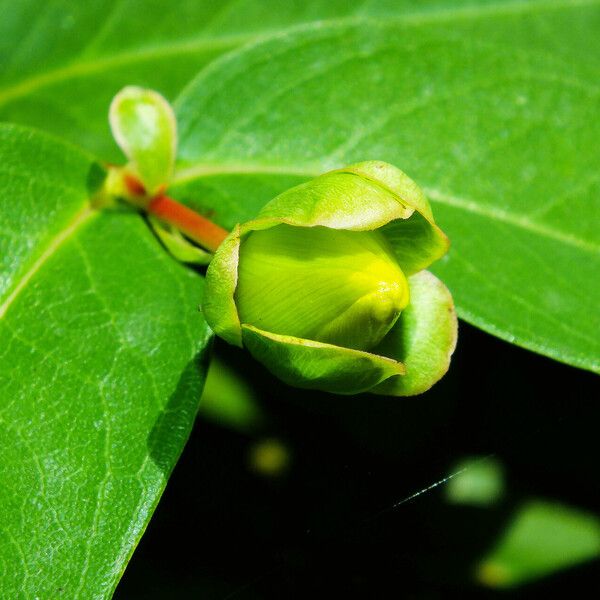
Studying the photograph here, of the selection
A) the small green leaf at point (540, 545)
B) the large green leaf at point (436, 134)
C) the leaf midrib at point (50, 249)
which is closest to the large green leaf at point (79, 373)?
the leaf midrib at point (50, 249)

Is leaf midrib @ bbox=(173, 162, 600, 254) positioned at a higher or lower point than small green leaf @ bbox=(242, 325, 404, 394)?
lower

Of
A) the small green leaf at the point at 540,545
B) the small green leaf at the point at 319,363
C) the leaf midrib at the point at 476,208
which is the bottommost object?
the small green leaf at the point at 540,545

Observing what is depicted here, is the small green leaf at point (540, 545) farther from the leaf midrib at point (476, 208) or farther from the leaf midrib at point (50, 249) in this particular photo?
the leaf midrib at point (50, 249)

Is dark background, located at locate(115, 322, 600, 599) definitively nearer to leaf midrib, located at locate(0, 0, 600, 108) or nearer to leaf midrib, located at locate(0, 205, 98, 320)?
leaf midrib, located at locate(0, 205, 98, 320)

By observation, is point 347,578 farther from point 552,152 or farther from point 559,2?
point 559,2

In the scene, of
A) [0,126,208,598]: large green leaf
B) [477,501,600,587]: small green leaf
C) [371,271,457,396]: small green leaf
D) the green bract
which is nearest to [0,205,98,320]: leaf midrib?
[0,126,208,598]: large green leaf

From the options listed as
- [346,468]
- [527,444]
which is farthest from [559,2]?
[346,468]
